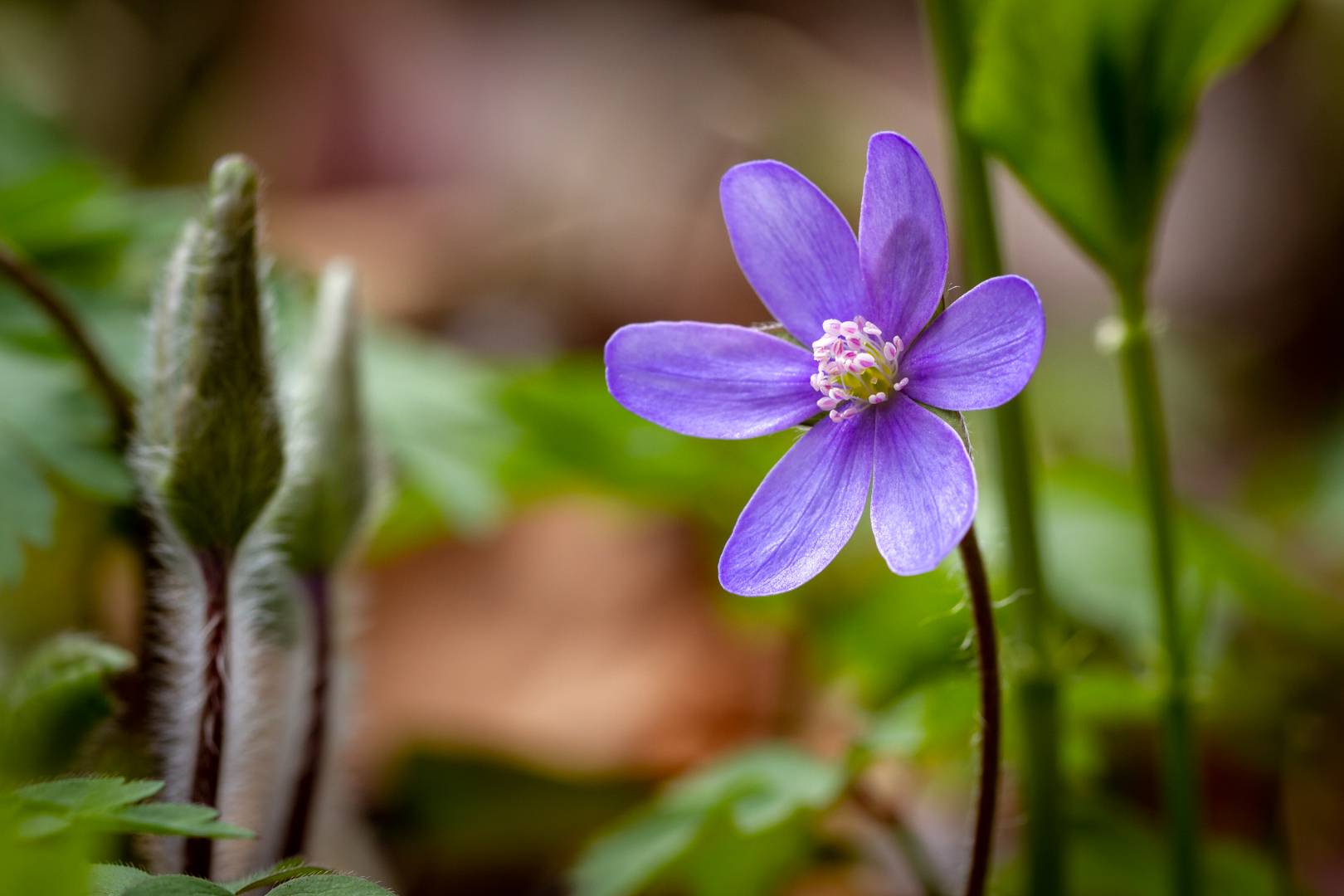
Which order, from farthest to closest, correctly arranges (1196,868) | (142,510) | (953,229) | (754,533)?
(953,229) → (1196,868) → (142,510) → (754,533)

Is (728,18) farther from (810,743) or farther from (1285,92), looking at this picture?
(810,743)

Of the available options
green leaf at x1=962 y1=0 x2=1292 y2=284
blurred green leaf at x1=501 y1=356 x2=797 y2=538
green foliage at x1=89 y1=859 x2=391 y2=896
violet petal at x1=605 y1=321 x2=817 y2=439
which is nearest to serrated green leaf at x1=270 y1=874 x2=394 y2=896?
green foliage at x1=89 y1=859 x2=391 y2=896

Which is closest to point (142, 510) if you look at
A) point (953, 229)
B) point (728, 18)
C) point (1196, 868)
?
point (1196, 868)

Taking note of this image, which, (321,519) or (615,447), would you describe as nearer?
(321,519)

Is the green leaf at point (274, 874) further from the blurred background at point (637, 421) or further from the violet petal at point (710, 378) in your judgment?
the blurred background at point (637, 421)

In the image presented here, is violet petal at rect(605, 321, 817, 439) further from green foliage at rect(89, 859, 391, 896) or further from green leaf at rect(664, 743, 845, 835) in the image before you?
green leaf at rect(664, 743, 845, 835)

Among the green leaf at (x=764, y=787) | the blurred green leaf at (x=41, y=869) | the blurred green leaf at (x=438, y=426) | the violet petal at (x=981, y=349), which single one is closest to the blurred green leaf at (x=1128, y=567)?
the green leaf at (x=764, y=787)

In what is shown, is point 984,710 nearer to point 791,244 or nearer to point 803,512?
point 803,512

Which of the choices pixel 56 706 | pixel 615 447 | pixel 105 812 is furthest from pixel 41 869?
pixel 615 447
